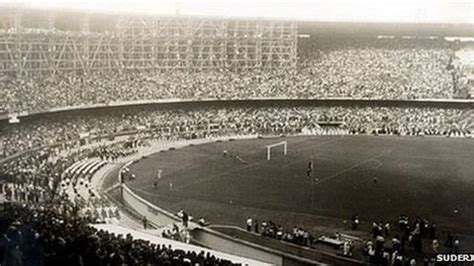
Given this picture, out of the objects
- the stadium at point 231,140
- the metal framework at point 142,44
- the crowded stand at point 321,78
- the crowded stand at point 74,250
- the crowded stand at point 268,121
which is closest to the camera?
the crowded stand at point 74,250

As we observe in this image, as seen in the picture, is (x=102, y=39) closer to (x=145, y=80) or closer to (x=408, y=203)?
(x=145, y=80)

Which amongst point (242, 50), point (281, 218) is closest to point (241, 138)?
point (242, 50)

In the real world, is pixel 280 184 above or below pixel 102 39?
below

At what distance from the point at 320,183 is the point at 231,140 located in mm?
17385

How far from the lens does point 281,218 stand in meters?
25.9

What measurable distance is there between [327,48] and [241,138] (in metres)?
19.5

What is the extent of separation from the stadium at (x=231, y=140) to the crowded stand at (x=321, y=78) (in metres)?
0.19

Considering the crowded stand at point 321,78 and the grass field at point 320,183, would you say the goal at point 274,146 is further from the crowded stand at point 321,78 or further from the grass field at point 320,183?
the crowded stand at point 321,78

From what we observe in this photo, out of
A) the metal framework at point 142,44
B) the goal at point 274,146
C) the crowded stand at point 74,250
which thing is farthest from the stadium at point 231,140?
the goal at point 274,146

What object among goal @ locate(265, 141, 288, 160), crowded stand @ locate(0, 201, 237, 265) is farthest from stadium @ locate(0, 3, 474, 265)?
goal @ locate(265, 141, 288, 160)

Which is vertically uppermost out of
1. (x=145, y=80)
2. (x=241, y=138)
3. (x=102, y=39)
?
(x=102, y=39)

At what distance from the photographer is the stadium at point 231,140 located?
2077 centimetres

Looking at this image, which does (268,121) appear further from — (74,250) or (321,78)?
(74,250)

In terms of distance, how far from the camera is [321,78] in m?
61.9
